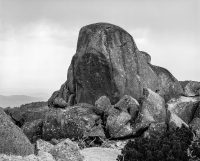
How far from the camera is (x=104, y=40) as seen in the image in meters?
35.1

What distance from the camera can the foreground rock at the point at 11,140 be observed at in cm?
1792

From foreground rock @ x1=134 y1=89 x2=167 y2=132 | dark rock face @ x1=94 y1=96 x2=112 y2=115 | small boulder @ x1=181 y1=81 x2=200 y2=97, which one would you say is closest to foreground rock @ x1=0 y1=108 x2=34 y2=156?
foreground rock @ x1=134 y1=89 x2=167 y2=132

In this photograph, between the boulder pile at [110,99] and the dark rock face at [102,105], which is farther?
the dark rock face at [102,105]

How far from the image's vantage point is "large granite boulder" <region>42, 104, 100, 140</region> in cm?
2823

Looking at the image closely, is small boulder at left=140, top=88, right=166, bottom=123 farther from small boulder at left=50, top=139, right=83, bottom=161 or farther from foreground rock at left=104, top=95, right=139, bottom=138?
small boulder at left=50, top=139, right=83, bottom=161

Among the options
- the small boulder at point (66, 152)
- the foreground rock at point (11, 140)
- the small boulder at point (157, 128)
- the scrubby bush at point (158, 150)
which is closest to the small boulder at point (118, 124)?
the small boulder at point (157, 128)

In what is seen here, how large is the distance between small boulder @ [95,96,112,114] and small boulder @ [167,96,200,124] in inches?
217

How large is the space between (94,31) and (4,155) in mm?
20472

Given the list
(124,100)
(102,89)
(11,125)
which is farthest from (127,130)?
(11,125)

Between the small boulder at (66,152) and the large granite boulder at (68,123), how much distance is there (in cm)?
743

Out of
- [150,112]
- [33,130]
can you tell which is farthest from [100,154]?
[150,112]

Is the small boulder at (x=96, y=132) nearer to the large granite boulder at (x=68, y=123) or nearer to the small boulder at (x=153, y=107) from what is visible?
the large granite boulder at (x=68, y=123)

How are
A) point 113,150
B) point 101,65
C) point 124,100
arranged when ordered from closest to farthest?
point 113,150 < point 124,100 < point 101,65

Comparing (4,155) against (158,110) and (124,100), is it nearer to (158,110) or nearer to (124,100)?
(124,100)
